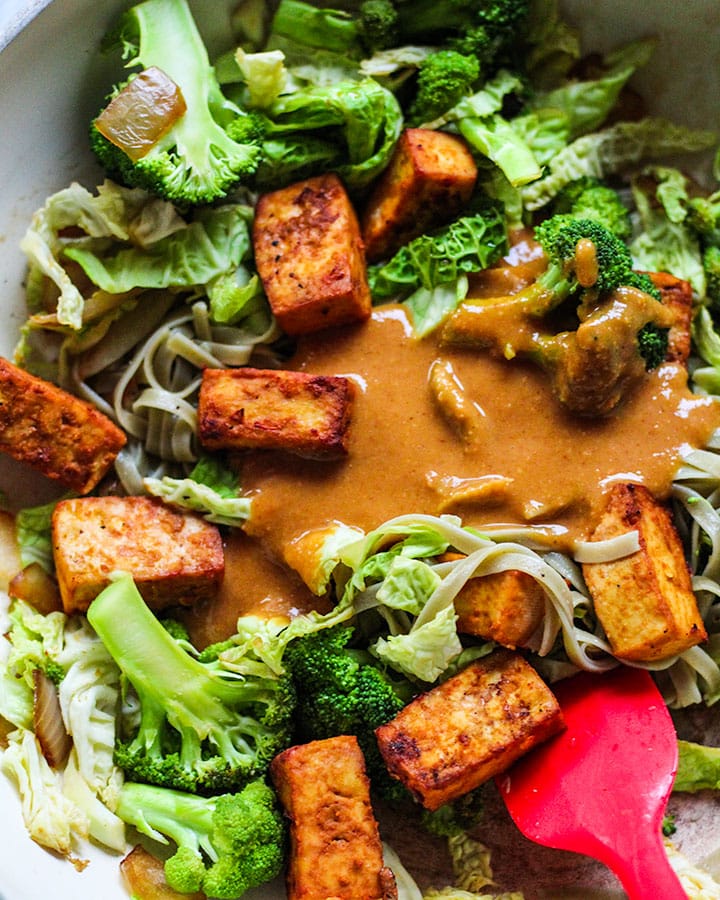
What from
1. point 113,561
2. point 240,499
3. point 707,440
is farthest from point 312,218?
point 707,440

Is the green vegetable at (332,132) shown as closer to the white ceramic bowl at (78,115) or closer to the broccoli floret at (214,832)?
the white ceramic bowl at (78,115)

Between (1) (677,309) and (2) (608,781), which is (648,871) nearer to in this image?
(2) (608,781)

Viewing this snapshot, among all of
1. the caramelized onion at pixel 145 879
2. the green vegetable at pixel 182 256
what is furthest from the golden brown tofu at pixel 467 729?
the green vegetable at pixel 182 256

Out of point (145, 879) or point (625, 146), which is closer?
point (145, 879)

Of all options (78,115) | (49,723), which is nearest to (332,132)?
(78,115)

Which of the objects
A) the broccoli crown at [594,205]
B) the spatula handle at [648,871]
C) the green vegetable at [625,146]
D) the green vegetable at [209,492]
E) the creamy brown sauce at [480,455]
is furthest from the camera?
the green vegetable at [625,146]

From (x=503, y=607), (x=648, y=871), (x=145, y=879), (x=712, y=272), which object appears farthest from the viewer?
(x=712, y=272)
